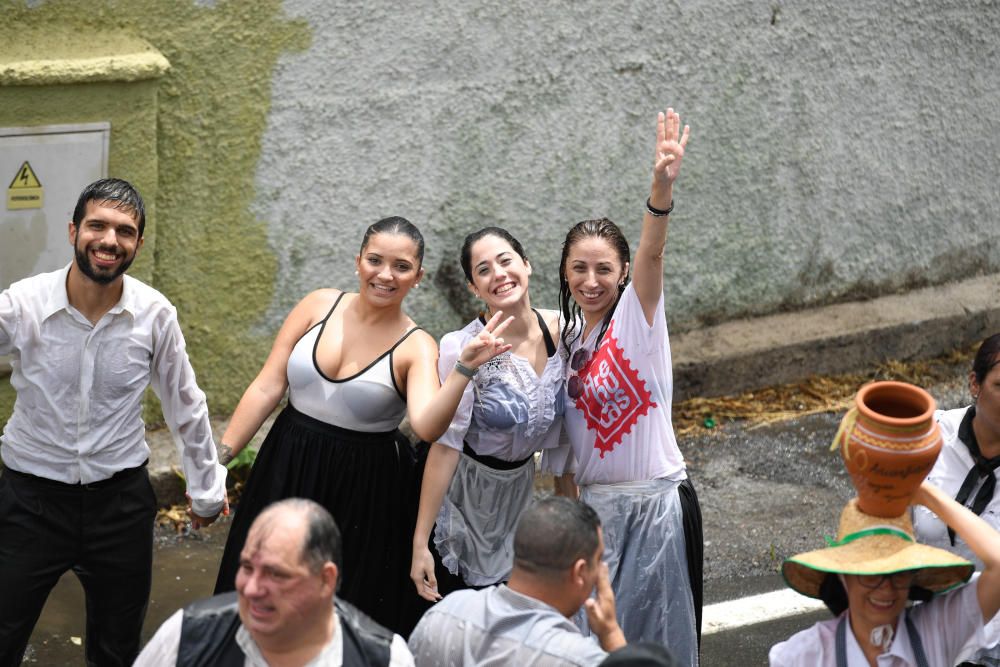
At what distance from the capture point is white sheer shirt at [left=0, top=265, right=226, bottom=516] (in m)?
4.84

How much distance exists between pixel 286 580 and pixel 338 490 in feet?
5.78

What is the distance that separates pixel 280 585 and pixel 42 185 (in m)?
3.65

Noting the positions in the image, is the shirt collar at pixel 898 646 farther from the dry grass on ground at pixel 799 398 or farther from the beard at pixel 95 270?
the dry grass on ground at pixel 799 398

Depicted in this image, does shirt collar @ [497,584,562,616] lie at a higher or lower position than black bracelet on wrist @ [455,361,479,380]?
lower

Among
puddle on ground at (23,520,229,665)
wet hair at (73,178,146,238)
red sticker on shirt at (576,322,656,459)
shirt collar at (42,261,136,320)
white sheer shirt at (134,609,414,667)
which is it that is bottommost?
puddle on ground at (23,520,229,665)

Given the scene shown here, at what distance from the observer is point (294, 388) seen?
16.8 ft

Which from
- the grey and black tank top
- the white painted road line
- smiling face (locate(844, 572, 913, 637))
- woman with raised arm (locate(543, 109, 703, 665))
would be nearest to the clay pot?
smiling face (locate(844, 572, 913, 637))

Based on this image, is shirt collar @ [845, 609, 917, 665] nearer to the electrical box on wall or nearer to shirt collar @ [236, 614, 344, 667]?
shirt collar @ [236, 614, 344, 667]

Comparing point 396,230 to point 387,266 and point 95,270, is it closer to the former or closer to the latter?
point 387,266

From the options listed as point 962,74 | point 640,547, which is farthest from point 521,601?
point 962,74

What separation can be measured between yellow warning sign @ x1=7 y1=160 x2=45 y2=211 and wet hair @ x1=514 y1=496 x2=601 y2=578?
12.0 feet

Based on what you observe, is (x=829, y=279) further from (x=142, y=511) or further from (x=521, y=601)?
(x=521, y=601)

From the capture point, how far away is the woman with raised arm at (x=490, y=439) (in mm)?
4988

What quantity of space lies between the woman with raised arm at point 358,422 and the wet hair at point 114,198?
0.70 meters
